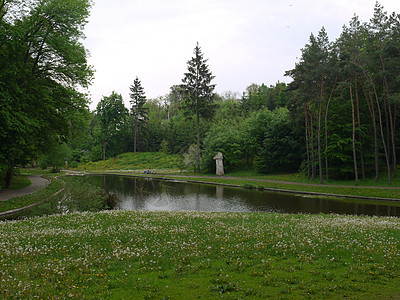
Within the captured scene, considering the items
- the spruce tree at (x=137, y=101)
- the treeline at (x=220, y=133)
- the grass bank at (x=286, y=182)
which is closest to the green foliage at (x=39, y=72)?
the treeline at (x=220, y=133)

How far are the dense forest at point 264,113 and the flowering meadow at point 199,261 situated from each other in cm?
1330

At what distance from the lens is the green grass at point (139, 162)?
69750 mm

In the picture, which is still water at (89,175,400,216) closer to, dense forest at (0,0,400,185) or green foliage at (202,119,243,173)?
dense forest at (0,0,400,185)

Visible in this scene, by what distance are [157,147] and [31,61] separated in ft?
220

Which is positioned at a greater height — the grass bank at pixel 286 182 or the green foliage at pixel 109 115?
the green foliage at pixel 109 115

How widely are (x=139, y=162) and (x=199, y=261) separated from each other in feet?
234

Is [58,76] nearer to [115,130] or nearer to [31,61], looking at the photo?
[31,61]

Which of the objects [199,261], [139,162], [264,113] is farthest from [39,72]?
[139,162]

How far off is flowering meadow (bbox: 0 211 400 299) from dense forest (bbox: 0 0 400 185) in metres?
13.3

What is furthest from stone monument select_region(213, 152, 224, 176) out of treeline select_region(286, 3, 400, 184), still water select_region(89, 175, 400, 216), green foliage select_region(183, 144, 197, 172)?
still water select_region(89, 175, 400, 216)

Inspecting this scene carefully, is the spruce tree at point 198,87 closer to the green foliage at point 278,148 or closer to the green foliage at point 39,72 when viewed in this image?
the green foliage at point 278,148

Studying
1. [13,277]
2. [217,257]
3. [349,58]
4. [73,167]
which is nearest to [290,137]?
[349,58]

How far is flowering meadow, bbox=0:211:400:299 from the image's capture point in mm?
5551

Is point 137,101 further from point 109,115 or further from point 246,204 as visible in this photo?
point 246,204
